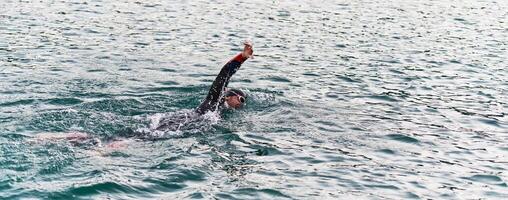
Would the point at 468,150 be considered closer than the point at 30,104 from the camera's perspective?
Yes

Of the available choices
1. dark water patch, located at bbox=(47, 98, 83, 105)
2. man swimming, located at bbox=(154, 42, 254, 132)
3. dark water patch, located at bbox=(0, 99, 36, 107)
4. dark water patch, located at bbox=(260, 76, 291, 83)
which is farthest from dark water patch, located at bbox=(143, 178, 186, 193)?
dark water patch, located at bbox=(260, 76, 291, 83)

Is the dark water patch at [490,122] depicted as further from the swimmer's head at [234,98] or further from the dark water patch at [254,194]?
the dark water patch at [254,194]

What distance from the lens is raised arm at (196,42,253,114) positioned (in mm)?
14896

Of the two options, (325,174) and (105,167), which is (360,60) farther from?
(105,167)

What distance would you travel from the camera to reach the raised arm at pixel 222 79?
1490cm

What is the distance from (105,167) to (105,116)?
3621mm

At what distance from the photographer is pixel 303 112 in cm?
1730

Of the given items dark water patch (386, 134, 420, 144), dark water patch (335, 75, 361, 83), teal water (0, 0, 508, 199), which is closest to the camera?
teal water (0, 0, 508, 199)

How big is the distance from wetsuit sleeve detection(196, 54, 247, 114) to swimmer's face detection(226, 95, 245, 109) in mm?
766

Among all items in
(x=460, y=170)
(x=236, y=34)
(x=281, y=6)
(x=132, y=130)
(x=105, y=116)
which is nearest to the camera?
(x=460, y=170)

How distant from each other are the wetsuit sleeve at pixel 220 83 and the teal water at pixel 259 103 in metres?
0.40

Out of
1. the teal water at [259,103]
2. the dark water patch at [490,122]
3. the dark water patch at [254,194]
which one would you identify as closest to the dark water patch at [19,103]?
the teal water at [259,103]

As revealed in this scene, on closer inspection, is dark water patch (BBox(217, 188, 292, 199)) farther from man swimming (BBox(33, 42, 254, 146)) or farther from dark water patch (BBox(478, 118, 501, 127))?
dark water patch (BBox(478, 118, 501, 127))

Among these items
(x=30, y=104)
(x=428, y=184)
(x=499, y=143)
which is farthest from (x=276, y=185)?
(x=30, y=104)
